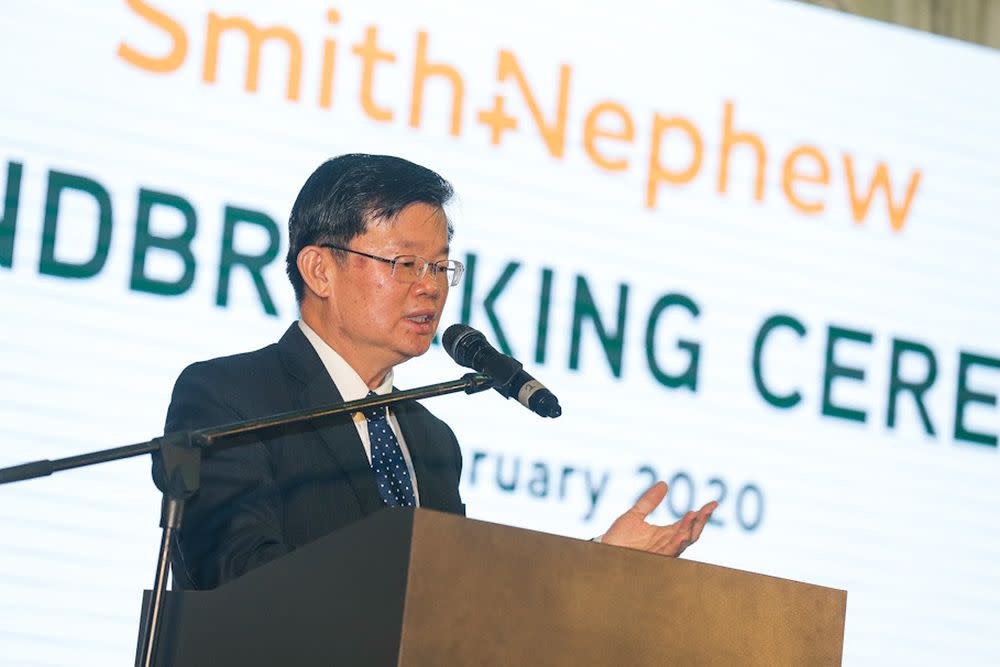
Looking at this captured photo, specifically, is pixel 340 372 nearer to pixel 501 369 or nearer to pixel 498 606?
pixel 501 369

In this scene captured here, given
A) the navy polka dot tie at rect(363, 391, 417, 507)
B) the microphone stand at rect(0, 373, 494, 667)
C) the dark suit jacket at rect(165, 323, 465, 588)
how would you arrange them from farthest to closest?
the navy polka dot tie at rect(363, 391, 417, 507) < the dark suit jacket at rect(165, 323, 465, 588) < the microphone stand at rect(0, 373, 494, 667)

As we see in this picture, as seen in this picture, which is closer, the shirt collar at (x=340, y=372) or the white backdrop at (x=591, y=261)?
the shirt collar at (x=340, y=372)

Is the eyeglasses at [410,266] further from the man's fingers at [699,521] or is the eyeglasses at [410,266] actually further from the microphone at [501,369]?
the man's fingers at [699,521]

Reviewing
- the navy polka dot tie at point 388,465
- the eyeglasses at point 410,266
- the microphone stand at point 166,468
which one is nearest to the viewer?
the microphone stand at point 166,468

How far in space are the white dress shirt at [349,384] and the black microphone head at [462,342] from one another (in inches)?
13.0

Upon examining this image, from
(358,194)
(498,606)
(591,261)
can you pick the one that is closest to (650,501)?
(498,606)

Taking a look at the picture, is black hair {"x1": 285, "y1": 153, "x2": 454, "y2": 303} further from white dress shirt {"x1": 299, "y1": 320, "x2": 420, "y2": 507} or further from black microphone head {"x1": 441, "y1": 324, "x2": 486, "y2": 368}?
black microphone head {"x1": 441, "y1": 324, "x2": 486, "y2": 368}

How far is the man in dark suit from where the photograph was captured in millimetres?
2273

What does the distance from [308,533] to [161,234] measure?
1360 millimetres

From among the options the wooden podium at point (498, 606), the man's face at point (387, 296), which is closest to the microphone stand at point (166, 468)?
the wooden podium at point (498, 606)

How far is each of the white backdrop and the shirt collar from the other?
62cm

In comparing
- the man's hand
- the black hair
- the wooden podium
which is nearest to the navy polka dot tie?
the black hair

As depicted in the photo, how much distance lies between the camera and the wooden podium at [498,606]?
1.49 meters

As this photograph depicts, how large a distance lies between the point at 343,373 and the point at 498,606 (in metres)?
1.07
